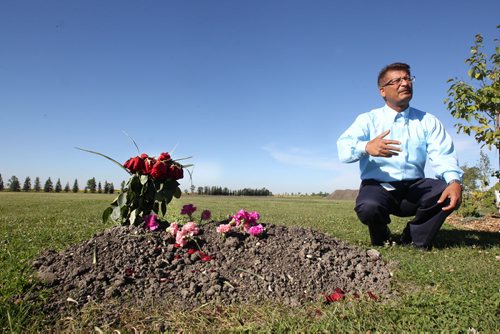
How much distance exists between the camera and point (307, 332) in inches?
80.0

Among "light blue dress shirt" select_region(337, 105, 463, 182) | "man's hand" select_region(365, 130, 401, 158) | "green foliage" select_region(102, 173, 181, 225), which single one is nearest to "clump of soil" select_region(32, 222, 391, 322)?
"green foliage" select_region(102, 173, 181, 225)

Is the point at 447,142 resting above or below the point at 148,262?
above

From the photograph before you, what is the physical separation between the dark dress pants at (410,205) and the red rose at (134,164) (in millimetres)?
2778

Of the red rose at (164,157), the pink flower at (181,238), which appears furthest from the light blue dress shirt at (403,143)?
the pink flower at (181,238)

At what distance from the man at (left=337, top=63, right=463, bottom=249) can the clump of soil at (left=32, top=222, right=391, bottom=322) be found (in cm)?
130

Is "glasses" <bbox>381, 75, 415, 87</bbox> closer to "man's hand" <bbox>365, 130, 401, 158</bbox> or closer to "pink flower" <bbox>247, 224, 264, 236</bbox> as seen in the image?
"man's hand" <bbox>365, 130, 401, 158</bbox>

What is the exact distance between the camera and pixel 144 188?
12.1ft

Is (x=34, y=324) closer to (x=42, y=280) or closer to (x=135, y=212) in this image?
(x=42, y=280)

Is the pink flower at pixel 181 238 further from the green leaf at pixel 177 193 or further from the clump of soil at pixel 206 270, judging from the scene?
the green leaf at pixel 177 193

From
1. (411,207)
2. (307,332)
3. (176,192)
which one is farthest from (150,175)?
(411,207)

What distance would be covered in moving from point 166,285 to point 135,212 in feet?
3.83

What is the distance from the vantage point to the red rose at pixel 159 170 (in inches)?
141

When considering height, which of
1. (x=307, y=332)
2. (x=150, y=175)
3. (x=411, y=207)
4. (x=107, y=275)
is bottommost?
(x=307, y=332)

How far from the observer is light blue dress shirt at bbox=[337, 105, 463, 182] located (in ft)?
14.9
